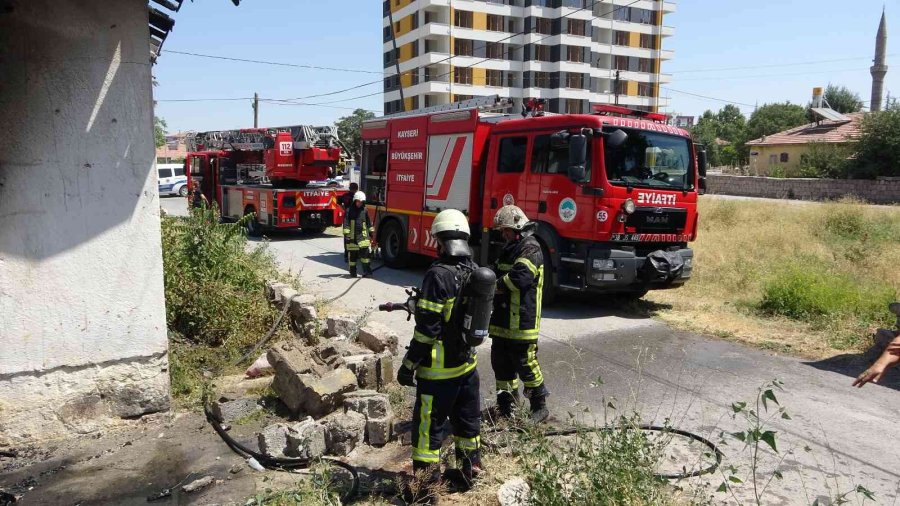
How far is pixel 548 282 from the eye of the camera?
29.6ft

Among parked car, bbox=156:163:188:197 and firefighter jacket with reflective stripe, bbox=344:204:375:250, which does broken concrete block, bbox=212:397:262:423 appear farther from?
parked car, bbox=156:163:188:197

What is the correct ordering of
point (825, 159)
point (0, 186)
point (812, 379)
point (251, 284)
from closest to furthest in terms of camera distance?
point (0, 186)
point (812, 379)
point (251, 284)
point (825, 159)

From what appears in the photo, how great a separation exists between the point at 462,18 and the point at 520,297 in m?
56.8

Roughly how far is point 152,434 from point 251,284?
2.78 m

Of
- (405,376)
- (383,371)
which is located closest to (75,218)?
(383,371)

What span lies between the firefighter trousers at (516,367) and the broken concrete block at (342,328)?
200 cm

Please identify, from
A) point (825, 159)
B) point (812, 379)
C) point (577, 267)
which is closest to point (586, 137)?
point (577, 267)

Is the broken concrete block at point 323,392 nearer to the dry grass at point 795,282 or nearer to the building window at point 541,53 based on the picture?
the dry grass at point 795,282

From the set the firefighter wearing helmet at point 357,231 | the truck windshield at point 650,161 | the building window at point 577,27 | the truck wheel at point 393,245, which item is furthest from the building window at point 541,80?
the truck windshield at point 650,161

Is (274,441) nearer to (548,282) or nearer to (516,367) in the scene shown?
(516,367)

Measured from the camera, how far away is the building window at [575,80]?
59972 millimetres

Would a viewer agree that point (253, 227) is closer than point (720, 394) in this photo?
No

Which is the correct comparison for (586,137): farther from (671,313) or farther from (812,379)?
(812,379)

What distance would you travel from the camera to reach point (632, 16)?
64.0 meters
